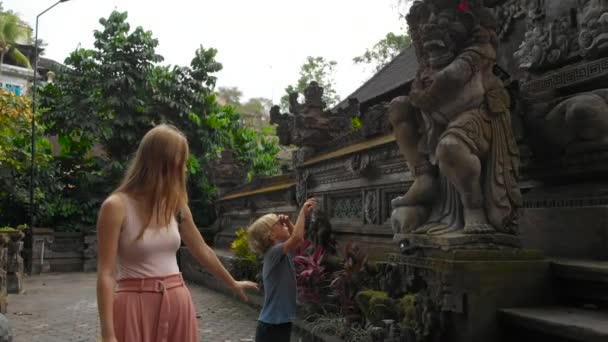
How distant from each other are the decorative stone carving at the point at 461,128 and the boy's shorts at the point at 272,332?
4.26 feet

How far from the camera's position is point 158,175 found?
2.46 metres

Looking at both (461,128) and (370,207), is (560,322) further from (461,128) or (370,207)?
(370,207)

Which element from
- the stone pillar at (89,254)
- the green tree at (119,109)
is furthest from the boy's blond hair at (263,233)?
the stone pillar at (89,254)

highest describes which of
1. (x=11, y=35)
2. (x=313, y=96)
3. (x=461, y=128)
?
(x=11, y=35)

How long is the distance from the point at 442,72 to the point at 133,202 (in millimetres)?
2646

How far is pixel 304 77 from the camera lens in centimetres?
3669

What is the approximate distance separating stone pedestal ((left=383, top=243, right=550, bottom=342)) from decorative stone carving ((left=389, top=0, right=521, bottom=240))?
0.26m

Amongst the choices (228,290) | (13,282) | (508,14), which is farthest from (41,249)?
(508,14)

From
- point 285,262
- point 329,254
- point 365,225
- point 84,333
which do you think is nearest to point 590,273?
point 285,262

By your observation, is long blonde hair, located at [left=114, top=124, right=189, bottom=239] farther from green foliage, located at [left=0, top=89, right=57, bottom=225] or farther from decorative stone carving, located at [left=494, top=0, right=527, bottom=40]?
green foliage, located at [left=0, top=89, right=57, bottom=225]

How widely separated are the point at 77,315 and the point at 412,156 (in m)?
6.82

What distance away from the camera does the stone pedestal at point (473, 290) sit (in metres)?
3.72

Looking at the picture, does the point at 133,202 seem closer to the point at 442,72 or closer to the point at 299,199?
the point at 442,72

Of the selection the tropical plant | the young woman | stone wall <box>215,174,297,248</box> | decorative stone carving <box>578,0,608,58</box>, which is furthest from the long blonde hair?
stone wall <box>215,174,297,248</box>
